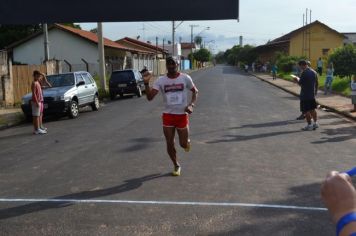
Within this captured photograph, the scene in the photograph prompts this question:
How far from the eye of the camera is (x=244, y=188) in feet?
23.0

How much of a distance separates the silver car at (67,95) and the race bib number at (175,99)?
31.5 feet

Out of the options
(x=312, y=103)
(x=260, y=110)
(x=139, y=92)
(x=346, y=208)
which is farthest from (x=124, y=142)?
(x=139, y=92)

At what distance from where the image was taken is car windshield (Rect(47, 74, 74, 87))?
1831cm

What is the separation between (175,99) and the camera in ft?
25.8

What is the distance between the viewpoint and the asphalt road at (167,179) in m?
5.57

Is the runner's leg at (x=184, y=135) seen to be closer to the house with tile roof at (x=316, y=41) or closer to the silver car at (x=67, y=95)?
the silver car at (x=67, y=95)

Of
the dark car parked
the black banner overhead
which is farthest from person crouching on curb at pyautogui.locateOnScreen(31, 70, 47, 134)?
the dark car parked

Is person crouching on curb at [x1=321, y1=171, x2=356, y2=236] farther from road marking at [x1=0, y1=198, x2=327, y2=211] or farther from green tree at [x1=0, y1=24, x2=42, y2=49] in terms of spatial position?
green tree at [x1=0, y1=24, x2=42, y2=49]

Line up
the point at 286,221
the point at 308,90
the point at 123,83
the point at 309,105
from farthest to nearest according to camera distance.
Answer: the point at 123,83, the point at 308,90, the point at 309,105, the point at 286,221

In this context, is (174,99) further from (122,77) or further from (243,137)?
(122,77)

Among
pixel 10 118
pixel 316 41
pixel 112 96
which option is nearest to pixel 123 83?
pixel 112 96

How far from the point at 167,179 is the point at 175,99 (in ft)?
3.92

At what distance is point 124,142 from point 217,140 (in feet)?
6.53

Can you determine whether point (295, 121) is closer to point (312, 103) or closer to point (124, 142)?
point (312, 103)
